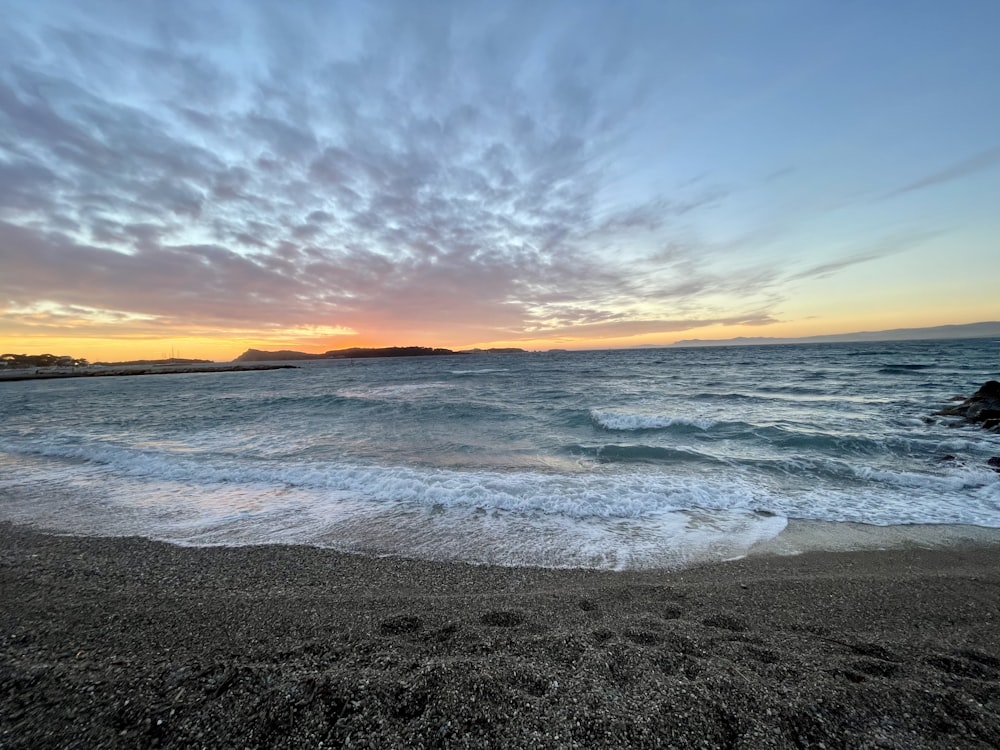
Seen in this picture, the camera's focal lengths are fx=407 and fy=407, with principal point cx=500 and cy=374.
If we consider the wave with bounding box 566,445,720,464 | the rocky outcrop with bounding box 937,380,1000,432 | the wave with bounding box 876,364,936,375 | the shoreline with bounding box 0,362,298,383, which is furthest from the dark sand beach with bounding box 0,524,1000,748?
the shoreline with bounding box 0,362,298,383

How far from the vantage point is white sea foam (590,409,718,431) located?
15.0m

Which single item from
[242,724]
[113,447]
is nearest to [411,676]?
[242,724]

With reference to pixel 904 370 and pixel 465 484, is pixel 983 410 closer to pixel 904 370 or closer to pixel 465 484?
pixel 465 484

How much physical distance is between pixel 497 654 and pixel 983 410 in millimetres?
20351

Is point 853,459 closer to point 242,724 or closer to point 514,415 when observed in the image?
point 514,415

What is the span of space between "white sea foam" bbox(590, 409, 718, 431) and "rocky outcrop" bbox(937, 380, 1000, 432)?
27.4 ft

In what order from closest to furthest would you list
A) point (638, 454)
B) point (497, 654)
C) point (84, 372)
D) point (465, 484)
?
point (497, 654)
point (465, 484)
point (638, 454)
point (84, 372)

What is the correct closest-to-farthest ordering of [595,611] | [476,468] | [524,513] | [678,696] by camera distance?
[678,696] → [595,611] → [524,513] → [476,468]

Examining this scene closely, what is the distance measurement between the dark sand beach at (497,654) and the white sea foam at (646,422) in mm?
9759

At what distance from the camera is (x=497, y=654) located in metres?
3.32

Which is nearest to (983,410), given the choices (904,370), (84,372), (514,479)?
(514,479)

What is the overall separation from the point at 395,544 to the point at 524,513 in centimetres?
235

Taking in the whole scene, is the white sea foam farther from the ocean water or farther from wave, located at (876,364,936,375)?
wave, located at (876,364,936,375)

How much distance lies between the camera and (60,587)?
181 inches
